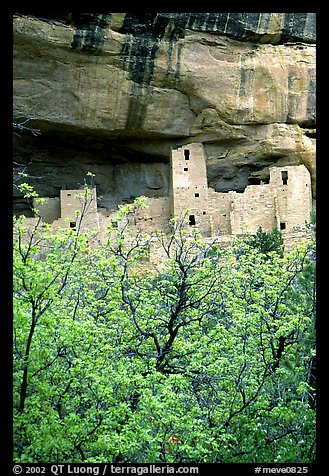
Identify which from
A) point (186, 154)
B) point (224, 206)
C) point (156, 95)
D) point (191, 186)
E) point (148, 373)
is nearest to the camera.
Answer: point (148, 373)

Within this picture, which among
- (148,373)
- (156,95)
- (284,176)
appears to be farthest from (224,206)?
(148,373)

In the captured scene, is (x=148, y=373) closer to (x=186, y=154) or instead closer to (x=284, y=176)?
(x=284, y=176)

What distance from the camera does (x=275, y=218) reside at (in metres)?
20.9

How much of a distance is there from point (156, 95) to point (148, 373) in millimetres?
13533

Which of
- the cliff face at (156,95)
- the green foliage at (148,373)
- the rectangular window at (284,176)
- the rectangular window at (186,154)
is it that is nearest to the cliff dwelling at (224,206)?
the rectangular window at (284,176)

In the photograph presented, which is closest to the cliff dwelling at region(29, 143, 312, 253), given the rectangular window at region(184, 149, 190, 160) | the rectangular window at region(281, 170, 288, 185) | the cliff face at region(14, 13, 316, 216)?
the rectangular window at region(281, 170, 288, 185)

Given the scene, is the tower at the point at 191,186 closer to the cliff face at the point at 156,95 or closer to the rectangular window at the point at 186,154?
the rectangular window at the point at 186,154

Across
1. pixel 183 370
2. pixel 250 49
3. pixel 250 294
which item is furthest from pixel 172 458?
pixel 250 49

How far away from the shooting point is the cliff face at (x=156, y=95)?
1903cm

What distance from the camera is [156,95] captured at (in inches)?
819

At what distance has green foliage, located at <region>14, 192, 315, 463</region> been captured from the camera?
778 centimetres

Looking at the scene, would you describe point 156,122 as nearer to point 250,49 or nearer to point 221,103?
point 221,103

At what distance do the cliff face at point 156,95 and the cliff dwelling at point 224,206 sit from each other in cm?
128
